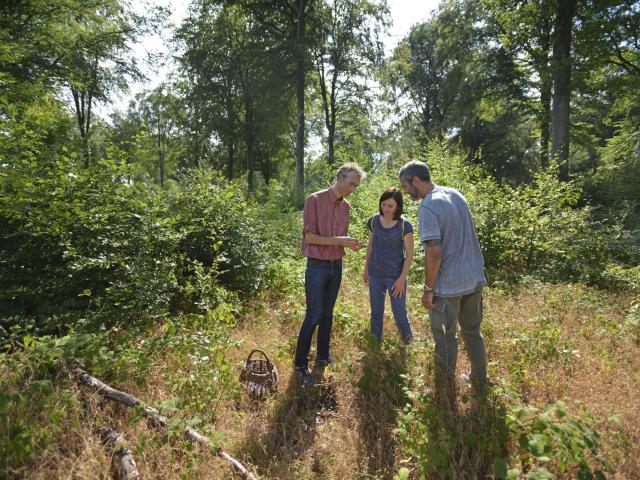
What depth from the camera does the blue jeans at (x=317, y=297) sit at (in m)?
3.55

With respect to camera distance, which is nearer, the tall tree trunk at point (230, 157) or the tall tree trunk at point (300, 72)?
the tall tree trunk at point (300, 72)

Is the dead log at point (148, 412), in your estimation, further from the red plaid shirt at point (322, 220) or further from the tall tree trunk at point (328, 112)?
the tall tree trunk at point (328, 112)

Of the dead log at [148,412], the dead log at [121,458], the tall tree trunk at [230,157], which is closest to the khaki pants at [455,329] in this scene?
the dead log at [148,412]

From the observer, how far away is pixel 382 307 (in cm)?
412

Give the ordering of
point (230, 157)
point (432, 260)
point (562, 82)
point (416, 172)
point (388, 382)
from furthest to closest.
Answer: point (230, 157)
point (562, 82)
point (388, 382)
point (416, 172)
point (432, 260)

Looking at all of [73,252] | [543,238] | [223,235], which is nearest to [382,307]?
[223,235]

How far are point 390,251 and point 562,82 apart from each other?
33.5 feet

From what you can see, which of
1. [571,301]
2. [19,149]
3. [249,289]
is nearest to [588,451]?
[571,301]

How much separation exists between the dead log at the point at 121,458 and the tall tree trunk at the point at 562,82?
1202 centimetres

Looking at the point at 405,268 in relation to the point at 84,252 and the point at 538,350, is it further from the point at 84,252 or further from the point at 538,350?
the point at 84,252

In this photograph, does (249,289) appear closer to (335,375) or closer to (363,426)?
(335,375)

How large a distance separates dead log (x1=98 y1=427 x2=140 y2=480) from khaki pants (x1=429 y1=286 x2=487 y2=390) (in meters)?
2.43

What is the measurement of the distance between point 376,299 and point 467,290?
4.39ft

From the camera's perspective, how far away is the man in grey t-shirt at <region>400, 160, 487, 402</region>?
9.48 feet
